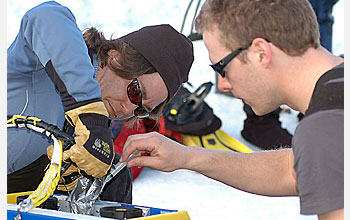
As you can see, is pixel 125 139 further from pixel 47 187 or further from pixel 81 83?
pixel 47 187

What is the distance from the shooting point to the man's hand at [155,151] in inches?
59.6

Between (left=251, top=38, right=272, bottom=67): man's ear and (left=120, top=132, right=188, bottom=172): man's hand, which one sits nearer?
(left=251, top=38, right=272, bottom=67): man's ear

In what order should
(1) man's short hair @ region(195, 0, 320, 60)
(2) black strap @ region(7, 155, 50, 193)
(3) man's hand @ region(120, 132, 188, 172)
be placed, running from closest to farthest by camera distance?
(1) man's short hair @ region(195, 0, 320, 60) → (3) man's hand @ region(120, 132, 188, 172) → (2) black strap @ region(7, 155, 50, 193)

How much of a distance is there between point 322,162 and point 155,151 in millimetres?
662

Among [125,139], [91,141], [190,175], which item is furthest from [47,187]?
[190,175]

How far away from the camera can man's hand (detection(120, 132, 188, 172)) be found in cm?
151

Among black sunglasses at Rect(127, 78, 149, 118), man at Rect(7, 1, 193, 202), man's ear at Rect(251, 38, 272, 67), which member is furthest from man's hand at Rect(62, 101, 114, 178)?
man's ear at Rect(251, 38, 272, 67)

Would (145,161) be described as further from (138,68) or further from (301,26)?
(301,26)

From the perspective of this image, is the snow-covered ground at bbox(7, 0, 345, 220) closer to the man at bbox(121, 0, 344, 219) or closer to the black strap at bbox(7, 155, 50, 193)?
the man at bbox(121, 0, 344, 219)

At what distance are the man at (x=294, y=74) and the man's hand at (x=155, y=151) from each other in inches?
12.1

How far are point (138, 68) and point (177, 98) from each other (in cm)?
154

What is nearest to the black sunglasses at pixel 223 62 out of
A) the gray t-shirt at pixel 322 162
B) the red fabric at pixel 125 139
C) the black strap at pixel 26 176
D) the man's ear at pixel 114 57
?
the gray t-shirt at pixel 322 162

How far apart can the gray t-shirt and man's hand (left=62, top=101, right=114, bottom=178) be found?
1.91 feet

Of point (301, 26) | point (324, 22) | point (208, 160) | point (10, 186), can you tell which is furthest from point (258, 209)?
point (324, 22)
